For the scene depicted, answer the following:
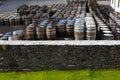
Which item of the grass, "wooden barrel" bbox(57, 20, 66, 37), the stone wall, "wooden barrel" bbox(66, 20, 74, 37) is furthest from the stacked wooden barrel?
the grass

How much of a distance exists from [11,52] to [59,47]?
2018 mm

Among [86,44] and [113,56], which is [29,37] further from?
[113,56]

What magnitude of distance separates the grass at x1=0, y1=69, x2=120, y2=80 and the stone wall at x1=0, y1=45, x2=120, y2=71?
Result: 225 millimetres

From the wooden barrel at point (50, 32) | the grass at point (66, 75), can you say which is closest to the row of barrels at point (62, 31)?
the wooden barrel at point (50, 32)

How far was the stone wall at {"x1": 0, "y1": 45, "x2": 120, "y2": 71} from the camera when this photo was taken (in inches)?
371

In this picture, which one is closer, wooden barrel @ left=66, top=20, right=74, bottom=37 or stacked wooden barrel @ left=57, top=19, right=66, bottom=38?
wooden barrel @ left=66, top=20, right=74, bottom=37

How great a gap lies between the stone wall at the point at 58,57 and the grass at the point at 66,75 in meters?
0.23

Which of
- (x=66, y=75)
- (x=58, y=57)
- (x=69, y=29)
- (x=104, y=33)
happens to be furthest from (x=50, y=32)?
(x=66, y=75)

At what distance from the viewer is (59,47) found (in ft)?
30.9

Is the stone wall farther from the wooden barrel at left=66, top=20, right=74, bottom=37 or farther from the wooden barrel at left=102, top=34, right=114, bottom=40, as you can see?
the wooden barrel at left=66, top=20, right=74, bottom=37

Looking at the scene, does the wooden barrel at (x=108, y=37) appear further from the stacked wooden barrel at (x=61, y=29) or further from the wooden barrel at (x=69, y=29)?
the stacked wooden barrel at (x=61, y=29)

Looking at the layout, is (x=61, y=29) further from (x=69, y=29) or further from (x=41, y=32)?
(x=41, y=32)

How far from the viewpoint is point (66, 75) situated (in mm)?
9359

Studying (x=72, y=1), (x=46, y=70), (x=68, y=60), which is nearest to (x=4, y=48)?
(x=46, y=70)
